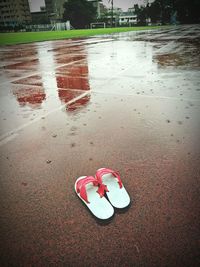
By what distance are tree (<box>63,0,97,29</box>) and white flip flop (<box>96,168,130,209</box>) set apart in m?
85.8

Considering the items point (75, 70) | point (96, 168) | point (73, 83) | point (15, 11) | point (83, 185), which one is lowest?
point (96, 168)

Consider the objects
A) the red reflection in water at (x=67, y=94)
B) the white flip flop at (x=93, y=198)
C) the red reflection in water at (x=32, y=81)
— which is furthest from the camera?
the red reflection in water at (x=32, y=81)

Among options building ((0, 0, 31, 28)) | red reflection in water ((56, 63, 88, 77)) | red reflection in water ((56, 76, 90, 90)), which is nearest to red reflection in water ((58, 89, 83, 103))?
red reflection in water ((56, 76, 90, 90))

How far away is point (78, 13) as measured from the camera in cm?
7581

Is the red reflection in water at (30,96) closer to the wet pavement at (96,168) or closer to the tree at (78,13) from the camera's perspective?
the wet pavement at (96,168)

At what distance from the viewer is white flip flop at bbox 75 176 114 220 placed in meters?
2.00

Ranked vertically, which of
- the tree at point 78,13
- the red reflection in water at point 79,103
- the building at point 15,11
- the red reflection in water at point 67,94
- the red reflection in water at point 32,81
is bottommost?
the red reflection in water at point 79,103

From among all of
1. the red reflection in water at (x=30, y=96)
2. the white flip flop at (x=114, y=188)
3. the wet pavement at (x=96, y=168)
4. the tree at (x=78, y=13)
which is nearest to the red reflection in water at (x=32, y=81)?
the red reflection in water at (x=30, y=96)

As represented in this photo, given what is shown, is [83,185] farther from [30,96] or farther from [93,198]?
[30,96]

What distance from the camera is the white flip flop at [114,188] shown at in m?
2.10

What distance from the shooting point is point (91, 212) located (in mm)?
2029

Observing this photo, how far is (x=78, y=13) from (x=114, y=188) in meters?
86.6

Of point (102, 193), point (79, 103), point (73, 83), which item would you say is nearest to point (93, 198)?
point (102, 193)

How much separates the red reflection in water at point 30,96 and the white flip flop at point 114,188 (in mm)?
3140
